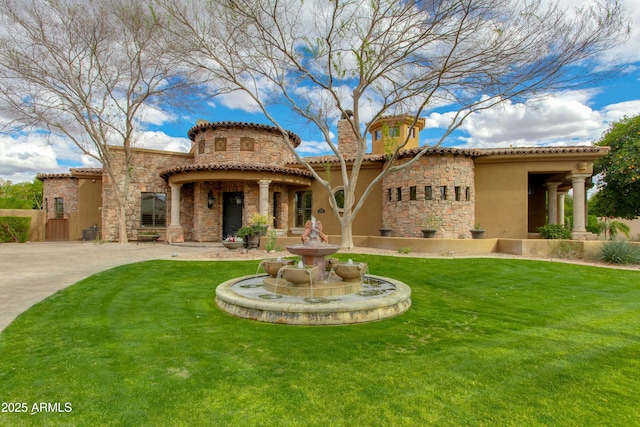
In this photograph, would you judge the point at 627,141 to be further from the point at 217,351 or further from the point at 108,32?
the point at 108,32

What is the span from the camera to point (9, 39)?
15.2 meters

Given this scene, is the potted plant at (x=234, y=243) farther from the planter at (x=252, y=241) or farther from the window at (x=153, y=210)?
the window at (x=153, y=210)

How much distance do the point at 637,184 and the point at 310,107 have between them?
1732cm

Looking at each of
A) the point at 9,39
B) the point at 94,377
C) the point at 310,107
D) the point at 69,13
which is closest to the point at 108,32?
the point at 69,13

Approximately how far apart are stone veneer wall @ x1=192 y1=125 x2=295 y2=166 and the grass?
40.2ft

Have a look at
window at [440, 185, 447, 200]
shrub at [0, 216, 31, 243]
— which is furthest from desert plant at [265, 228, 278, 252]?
shrub at [0, 216, 31, 243]

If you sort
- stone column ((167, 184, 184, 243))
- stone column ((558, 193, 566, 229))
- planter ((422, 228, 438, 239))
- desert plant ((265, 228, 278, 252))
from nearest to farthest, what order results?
desert plant ((265, 228, 278, 252)), planter ((422, 228, 438, 239)), stone column ((167, 184, 184, 243)), stone column ((558, 193, 566, 229))

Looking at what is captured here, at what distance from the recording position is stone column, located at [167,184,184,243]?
17.8 meters

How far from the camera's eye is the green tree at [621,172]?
1688 cm

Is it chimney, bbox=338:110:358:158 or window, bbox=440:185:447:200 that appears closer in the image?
window, bbox=440:185:447:200

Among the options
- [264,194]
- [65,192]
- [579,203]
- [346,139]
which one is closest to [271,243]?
[264,194]

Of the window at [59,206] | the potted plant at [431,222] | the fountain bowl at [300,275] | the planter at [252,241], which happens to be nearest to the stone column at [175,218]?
A: the planter at [252,241]

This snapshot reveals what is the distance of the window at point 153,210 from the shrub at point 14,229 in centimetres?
733

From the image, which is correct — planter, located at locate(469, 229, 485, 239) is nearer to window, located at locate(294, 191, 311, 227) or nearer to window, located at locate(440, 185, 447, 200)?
window, located at locate(440, 185, 447, 200)
